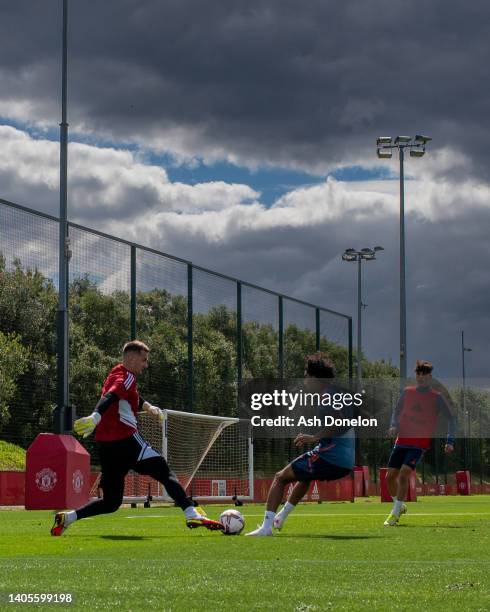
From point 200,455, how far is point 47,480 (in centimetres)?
846

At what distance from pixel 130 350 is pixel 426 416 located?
187 inches

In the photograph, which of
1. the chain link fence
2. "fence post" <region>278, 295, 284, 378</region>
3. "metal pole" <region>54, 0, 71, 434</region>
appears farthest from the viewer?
"fence post" <region>278, 295, 284, 378</region>

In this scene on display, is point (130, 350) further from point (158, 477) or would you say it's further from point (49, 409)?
point (49, 409)

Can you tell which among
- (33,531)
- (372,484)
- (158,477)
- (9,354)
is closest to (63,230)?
(9,354)

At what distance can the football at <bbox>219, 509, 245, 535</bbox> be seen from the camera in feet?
32.8

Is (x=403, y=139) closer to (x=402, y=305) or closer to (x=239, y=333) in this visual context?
(x=402, y=305)

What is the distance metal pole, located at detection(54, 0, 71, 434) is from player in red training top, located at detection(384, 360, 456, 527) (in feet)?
29.8

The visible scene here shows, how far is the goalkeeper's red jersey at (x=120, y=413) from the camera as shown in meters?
9.56

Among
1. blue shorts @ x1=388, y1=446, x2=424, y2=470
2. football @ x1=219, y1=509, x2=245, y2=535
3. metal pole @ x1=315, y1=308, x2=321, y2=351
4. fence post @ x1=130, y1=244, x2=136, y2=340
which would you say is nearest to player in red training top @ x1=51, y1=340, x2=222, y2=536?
football @ x1=219, y1=509, x2=245, y2=535

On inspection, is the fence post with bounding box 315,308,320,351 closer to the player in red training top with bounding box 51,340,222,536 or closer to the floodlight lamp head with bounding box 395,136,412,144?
the floodlight lamp head with bounding box 395,136,412,144

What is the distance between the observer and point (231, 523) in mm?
10047

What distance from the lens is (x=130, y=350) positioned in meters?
9.63

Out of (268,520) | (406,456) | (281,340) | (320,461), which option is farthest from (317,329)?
(268,520)

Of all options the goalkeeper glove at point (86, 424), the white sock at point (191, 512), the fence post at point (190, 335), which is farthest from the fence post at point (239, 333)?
the goalkeeper glove at point (86, 424)
